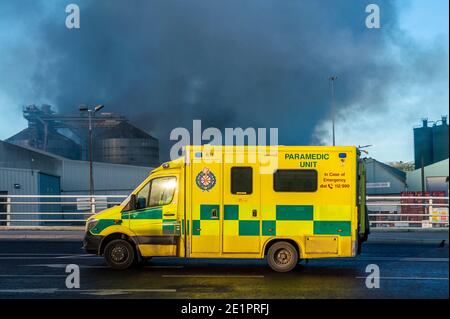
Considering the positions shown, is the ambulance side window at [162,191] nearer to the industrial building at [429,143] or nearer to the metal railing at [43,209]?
the metal railing at [43,209]

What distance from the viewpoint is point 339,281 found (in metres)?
10.1

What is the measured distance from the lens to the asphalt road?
349 inches

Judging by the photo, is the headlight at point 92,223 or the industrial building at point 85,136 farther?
the industrial building at point 85,136

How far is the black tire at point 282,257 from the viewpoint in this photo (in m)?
11.2

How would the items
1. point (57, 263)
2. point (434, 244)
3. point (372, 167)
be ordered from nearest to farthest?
point (57, 263)
point (434, 244)
point (372, 167)

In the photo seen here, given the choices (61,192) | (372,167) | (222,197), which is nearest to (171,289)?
(222,197)

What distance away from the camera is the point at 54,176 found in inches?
1838

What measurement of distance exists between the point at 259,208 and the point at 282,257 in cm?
111

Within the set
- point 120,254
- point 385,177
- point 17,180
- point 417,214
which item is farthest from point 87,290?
point 385,177

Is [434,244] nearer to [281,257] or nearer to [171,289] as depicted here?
[281,257]

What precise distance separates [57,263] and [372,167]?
2174 inches

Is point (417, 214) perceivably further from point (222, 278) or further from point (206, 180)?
point (222, 278)

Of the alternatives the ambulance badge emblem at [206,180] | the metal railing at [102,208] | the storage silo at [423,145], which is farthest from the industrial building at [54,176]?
the storage silo at [423,145]

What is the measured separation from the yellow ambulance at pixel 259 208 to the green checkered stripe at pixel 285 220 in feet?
0.07
